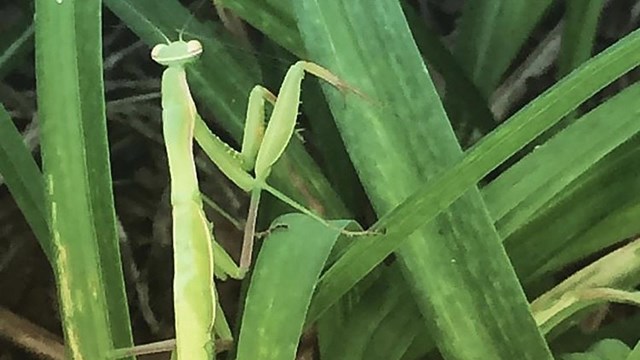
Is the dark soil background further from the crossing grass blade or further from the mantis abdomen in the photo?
the mantis abdomen

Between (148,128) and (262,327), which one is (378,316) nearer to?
(262,327)

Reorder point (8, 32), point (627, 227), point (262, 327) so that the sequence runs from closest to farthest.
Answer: point (262, 327) → point (627, 227) → point (8, 32)

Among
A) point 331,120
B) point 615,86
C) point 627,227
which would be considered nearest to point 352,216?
point 331,120

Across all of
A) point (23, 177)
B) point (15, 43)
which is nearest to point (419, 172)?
point (23, 177)

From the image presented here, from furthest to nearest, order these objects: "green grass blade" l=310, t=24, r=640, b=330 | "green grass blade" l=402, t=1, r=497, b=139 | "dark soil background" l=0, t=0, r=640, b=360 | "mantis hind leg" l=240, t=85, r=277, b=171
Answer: "dark soil background" l=0, t=0, r=640, b=360
"green grass blade" l=402, t=1, r=497, b=139
"mantis hind leg" l=240, t=85, r=277, b=171
"green grass blade" l=310, t=24, r=640, b=330

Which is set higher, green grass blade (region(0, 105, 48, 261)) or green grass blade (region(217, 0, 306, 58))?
green grass blade (region(217, 0, 306, 58))

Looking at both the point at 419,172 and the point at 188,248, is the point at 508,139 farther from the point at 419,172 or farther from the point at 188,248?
the point at 188,248

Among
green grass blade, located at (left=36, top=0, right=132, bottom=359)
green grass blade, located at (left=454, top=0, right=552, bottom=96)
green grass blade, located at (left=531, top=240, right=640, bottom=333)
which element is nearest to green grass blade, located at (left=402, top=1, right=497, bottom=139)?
green grass blade, located at (left=454, top=0, right=552, bottom=96)
